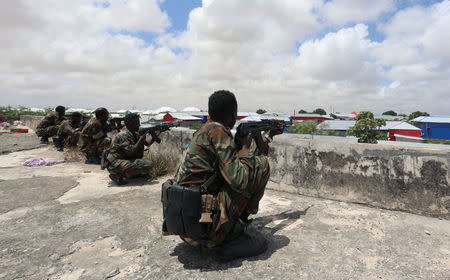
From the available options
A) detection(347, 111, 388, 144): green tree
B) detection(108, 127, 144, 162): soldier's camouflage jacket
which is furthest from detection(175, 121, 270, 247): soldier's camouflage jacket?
detection(347, 111, 388, 144): green tree

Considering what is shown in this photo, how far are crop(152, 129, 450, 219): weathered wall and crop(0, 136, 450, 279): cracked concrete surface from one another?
164 millimetres

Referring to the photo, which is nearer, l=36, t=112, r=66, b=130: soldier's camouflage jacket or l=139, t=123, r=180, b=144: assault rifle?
l=139, t=123, r=180, b=144: assault rifle

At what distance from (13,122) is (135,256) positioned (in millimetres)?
18814

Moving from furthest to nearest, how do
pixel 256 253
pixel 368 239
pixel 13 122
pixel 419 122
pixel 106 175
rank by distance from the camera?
pixel 419 122 → pixel 13 122 → pixel 106 175 → pixel 368 239 → pixel 256 253

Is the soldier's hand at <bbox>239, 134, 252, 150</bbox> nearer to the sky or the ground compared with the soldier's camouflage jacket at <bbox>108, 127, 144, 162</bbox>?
nearer to the sky

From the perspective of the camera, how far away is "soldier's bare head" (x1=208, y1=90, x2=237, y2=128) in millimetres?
1980

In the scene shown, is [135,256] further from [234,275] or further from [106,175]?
[106,175]

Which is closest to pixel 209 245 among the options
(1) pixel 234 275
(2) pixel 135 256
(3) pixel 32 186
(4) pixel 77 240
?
(1) pixel 234 275

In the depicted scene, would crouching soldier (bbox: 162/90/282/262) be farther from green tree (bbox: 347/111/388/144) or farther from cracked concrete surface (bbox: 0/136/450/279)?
green tree (bbox: 347/111/388/144)

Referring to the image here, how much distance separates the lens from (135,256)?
208cm

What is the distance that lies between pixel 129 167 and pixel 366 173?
3.56 metres

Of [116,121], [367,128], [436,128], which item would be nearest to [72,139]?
[116,121]

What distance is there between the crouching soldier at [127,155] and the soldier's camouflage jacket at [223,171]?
103 inches

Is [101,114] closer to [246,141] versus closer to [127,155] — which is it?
[127,155]
